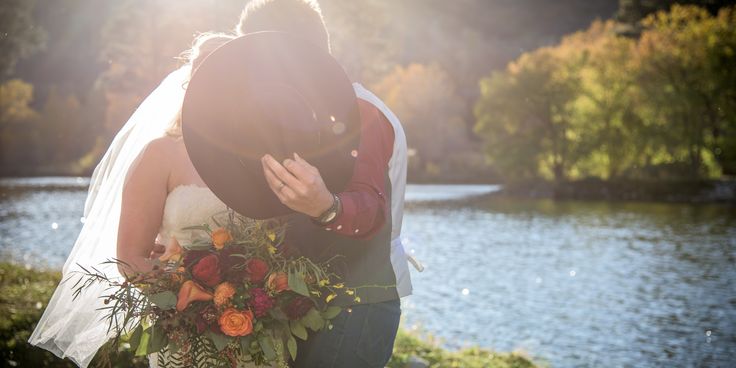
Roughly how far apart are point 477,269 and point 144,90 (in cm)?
3737

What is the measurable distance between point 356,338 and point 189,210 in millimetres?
888

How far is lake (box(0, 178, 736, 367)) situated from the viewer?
1488cm

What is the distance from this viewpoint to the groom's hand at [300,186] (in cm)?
248

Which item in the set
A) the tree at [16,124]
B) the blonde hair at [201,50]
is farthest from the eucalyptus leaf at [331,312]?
the tree at [16,124]

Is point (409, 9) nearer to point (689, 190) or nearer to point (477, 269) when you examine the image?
point (689, 190)

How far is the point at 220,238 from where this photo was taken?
2943mm

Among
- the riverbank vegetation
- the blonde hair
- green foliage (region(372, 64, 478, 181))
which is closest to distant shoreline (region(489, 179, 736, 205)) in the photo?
the riverbank vegetation

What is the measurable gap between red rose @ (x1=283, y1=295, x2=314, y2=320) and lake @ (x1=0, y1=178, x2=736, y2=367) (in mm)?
9892

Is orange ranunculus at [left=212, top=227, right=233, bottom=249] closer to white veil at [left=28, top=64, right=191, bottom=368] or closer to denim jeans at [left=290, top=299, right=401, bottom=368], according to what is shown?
denim jeans at [left=290, top=299, right=401, bottom=368]

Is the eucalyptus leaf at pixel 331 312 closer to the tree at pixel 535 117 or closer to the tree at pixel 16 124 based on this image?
the tree at pixel 535 117

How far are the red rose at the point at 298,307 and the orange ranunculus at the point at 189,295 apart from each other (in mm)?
280

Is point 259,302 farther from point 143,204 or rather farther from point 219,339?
point 143,204

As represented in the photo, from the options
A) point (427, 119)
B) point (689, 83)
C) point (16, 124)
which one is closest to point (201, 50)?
point (689, 83)

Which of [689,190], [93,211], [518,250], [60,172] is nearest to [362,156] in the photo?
[93,211]
